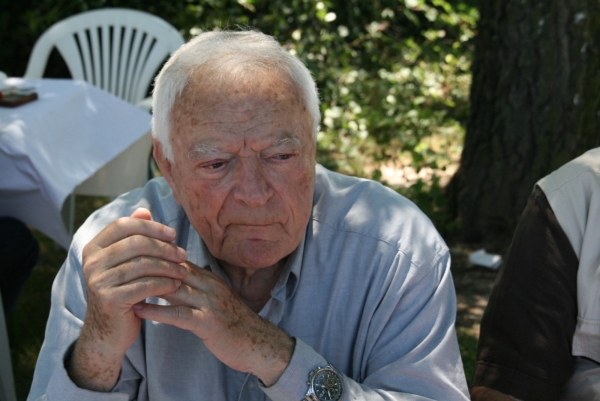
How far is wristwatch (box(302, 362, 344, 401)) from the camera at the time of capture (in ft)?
5.46

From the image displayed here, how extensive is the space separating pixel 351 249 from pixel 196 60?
621mm

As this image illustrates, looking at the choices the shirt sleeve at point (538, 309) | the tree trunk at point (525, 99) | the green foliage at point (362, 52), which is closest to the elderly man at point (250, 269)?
the shirt sleeve at point (538, 309)

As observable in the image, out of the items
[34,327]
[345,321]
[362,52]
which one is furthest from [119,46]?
[345,321]


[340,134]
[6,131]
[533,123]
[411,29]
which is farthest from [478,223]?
[411,29]

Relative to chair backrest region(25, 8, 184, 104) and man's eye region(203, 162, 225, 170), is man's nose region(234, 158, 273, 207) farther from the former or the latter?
chair backrest region(25, 8, 184, 104)

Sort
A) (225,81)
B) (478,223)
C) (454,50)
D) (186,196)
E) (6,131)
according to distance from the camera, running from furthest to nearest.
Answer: (454,50)
(478,223)
(6,131)
(186,196)
(225,81)

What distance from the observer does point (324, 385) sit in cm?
168

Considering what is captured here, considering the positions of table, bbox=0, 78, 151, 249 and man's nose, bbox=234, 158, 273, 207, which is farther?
table, bbox=0, 78, 151, 249

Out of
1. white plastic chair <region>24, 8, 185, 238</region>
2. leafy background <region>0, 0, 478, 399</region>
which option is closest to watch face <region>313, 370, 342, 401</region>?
leafy background <region>0, 0, 478, 399</region>

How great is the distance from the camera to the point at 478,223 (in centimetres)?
458

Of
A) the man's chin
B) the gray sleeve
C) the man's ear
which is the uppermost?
the man's ear

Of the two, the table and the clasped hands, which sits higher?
the clasped hands

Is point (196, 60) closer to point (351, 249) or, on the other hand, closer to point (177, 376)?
point (351, 249)

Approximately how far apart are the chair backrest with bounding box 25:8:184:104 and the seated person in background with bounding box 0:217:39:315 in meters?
2.08
